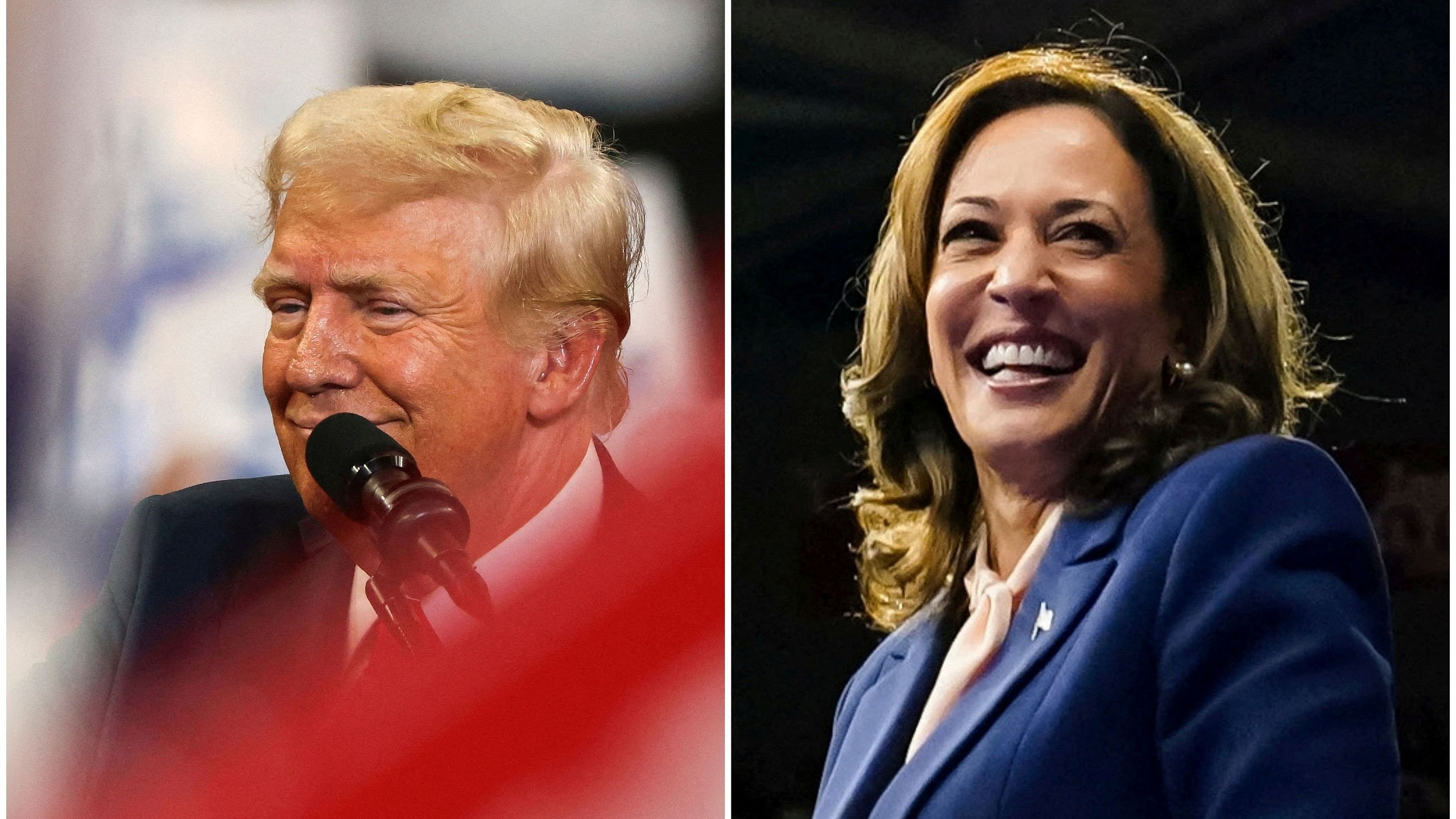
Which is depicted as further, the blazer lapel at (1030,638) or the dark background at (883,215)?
the dark background at (883,215)

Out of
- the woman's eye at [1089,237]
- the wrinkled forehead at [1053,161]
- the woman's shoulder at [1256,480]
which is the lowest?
the woman's shoulder at [1256,480]

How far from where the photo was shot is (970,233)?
7.67 feet

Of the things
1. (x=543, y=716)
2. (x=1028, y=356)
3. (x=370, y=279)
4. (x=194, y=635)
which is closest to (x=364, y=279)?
(x=370, y=279)

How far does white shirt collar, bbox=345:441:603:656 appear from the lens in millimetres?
2555

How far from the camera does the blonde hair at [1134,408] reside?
2.24m

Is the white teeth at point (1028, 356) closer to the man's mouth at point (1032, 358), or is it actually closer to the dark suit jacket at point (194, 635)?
the man's mouth at point (1032, 358)

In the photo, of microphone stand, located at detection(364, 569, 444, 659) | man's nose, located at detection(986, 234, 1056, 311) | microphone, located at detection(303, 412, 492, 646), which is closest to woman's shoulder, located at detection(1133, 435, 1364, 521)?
man's nose, located at detection(986, 234, 1056, 311)

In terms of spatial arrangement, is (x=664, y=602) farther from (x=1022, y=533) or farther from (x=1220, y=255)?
(x=1220, y=255)

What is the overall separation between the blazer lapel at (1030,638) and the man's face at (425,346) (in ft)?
3.13

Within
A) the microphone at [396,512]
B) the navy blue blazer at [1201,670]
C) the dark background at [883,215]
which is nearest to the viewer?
the navy blue blazer at [1201,670]

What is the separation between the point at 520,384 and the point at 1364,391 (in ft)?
4.90

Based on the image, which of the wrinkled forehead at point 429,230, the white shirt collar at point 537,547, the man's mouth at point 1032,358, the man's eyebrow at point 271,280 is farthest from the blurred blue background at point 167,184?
the man's mouth at point 1032,358

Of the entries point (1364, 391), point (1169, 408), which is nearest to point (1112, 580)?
point (1169, 408)

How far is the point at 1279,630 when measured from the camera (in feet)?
6.79
